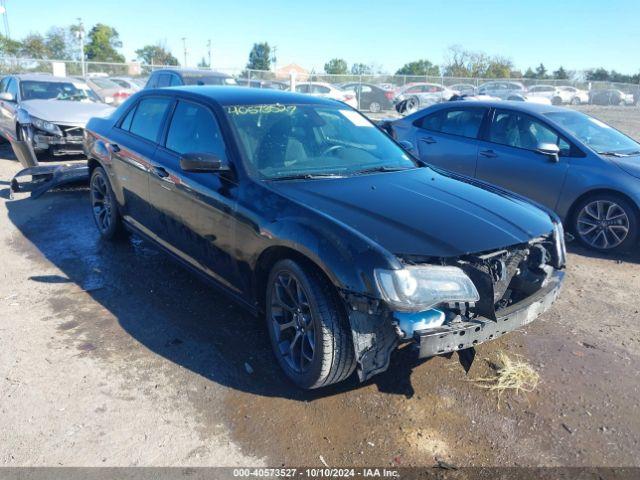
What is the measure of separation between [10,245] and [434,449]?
5052 mm

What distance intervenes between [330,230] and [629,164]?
4511 mm

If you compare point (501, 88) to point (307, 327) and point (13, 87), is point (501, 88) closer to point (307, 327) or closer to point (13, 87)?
point (13, 87)

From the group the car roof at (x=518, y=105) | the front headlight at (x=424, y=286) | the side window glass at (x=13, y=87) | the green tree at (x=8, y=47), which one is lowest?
the front headlight at (x=424, y=286)

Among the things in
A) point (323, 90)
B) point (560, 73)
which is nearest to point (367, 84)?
point (323, 90)

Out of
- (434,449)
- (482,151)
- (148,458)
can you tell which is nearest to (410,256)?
(434,449)

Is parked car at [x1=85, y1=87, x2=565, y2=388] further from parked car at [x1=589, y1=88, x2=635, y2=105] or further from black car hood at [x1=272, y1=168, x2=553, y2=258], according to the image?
parked car at [x1=589, y1=88, x2=635, y2=105]

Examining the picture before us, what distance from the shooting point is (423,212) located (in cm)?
332

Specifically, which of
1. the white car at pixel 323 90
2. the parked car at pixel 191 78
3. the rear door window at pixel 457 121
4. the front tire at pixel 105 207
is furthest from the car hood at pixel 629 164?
the white car at pixel 323 90

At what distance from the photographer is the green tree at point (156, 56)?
254 feet

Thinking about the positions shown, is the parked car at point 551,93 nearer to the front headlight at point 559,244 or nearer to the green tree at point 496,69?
the green tree at point 496,69

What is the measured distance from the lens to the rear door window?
281 inches

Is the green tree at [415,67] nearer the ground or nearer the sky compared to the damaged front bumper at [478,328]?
nearer the sky

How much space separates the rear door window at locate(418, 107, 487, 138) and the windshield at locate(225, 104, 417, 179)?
2.90 metres

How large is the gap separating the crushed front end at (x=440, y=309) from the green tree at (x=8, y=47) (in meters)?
46.6
